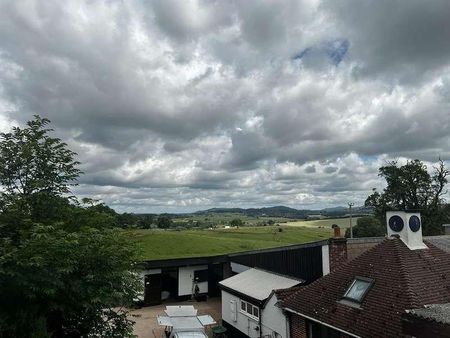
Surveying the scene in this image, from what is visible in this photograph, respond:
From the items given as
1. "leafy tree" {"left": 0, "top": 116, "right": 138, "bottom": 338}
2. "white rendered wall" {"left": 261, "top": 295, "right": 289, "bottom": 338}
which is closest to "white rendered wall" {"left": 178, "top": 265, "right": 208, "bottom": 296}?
"white rendered wall" {"left": 261, "top": 295, "right": 289, "bottom": 338}

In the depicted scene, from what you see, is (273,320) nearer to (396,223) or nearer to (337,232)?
(337,232)

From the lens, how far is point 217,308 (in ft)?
95.2

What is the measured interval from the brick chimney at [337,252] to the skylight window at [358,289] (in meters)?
3.18

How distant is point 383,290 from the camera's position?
13273mm

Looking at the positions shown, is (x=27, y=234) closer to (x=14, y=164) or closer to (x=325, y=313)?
(x=14, y=164)

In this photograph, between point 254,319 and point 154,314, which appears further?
point 154,314

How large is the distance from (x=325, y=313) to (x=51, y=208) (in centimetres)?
1049

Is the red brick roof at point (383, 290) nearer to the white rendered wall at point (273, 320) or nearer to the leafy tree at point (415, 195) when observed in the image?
the white rendered wall at point (273, 320)

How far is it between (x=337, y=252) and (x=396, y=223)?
317 centimetres

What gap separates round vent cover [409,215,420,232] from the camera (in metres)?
15.8

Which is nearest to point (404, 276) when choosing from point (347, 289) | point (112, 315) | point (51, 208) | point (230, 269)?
point (347, 289)

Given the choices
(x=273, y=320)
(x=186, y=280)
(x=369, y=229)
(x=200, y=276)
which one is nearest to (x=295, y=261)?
(x=273, y=320)

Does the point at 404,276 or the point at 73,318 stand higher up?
the point at 404,276

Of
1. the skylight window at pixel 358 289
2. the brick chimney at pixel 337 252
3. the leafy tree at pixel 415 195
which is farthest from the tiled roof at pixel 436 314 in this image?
the leafy tree at pixel 415 195
